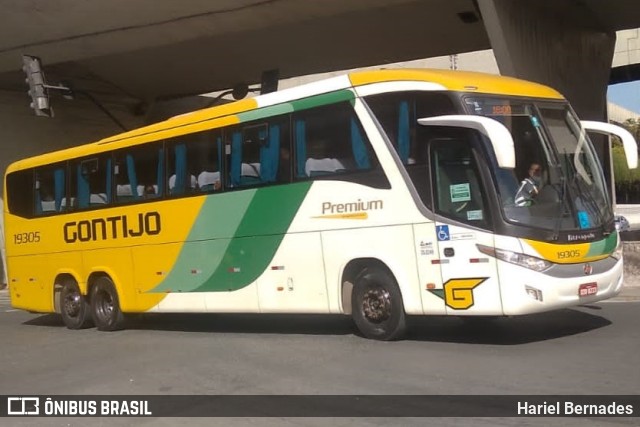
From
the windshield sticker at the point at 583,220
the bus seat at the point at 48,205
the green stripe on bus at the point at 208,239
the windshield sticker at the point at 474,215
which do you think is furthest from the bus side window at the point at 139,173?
the windshield sticker at the point at 583,220

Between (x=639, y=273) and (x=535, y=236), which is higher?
(x=535, y=236)

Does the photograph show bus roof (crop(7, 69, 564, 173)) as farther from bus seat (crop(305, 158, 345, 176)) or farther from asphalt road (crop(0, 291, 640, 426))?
asphalt road (crop(0, 291, 640, 426))

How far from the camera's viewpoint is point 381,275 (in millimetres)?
9125

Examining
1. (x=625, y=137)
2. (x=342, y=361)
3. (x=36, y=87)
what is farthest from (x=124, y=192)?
(x=625, y=137)

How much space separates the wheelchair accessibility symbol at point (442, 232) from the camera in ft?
27.6

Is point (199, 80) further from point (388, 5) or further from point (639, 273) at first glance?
point (639, 273)

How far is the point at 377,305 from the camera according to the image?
30.1ft

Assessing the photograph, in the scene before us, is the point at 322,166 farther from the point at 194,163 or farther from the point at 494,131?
the point at 494,131

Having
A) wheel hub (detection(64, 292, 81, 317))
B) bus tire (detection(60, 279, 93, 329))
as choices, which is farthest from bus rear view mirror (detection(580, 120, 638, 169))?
wheel hub (detection(64, 292, 81, 317))

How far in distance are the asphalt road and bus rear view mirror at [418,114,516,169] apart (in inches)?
84.0

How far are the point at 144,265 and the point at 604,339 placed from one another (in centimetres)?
730

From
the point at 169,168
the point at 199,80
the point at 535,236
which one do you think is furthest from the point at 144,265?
the point at 199,80

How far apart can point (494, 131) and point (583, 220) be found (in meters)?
1.68

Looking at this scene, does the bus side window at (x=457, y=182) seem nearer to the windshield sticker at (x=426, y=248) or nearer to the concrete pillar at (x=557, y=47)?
the windshield sticker at (x=426, y=248)
